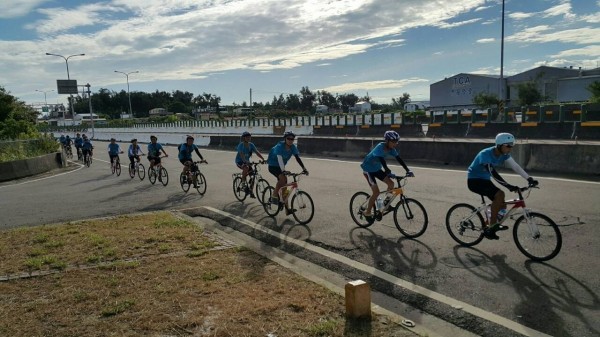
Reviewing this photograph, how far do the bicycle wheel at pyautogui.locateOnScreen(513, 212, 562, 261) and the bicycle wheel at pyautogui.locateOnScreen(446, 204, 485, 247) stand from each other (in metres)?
0.58

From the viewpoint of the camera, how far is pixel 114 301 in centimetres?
490

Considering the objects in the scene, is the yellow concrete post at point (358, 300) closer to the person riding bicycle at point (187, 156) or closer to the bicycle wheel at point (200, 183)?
the bicycle wheel at point (200, 183)

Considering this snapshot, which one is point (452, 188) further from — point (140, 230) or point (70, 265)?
point (70, 265)

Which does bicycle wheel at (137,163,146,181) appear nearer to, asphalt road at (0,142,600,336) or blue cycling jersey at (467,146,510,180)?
asphalt road at (0,142,600,336)

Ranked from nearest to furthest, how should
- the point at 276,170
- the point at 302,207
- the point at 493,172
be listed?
the point at 493,172, the point at 302,207, the point at 276,170

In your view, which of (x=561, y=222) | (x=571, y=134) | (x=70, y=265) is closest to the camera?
(x=70, y=265)

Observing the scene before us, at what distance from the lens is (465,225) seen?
Answer: 6887mm

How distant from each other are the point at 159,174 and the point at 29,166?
9272 mm

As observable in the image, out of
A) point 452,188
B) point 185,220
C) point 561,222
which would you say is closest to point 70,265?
point 185,220

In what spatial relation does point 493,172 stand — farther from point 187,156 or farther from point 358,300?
point 187,156

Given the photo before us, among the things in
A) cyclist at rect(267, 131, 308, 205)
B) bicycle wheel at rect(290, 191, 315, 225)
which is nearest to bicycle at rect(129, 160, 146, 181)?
cyclist at rect(267, 131, 308, 205)

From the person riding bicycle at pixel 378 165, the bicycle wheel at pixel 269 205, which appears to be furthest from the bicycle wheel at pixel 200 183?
the person riding bicycle at pixel 378 165

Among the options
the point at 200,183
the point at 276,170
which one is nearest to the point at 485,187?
the point at 276,170

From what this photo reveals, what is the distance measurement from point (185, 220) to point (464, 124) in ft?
81.1
